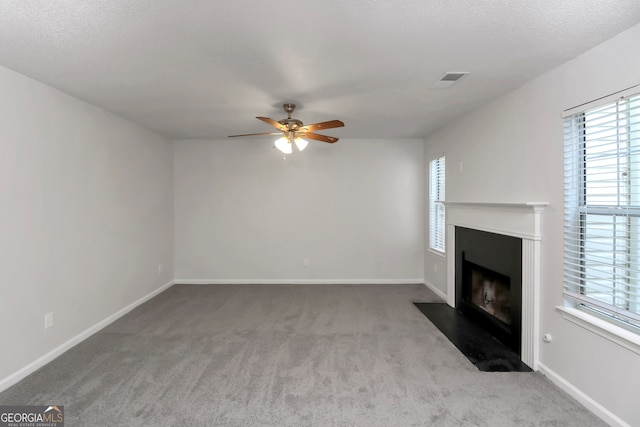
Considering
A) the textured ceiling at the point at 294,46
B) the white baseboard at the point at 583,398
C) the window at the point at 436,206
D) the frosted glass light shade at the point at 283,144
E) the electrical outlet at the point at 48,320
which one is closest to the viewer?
the textured ceiling at the point at 294,46

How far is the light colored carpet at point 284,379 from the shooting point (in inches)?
81.5

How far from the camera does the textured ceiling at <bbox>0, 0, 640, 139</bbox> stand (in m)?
1.71

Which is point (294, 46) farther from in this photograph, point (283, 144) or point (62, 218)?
point (62, 218)

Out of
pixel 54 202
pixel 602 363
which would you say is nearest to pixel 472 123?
pixel 602 363

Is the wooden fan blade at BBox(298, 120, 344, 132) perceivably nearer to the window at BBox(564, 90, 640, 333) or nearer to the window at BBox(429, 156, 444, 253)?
the window at BBox(564, 90, 640, 333)

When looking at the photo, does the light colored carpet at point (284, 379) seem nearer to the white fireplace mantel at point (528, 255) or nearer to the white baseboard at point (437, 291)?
the white fireplace mantel at point (528, 255)

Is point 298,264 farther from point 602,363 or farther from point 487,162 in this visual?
point 602,363

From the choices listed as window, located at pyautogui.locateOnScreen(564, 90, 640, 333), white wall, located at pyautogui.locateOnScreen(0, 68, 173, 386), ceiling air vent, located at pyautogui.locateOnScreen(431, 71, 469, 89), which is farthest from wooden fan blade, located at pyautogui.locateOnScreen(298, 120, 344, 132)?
white wall, located at pyautogui.locateOnScreen(0, 68, 173, 386)

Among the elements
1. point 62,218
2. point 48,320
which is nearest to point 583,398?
point 48,320

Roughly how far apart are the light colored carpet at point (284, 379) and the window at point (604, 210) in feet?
2.46

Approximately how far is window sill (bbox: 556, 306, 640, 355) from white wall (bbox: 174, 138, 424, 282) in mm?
3134

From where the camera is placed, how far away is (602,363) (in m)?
2.07

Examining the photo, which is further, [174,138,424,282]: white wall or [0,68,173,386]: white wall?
[174,138,424,282]: white wall

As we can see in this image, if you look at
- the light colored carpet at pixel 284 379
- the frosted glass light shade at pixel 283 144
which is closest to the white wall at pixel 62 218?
the light colored carpet at pixel 284 379
